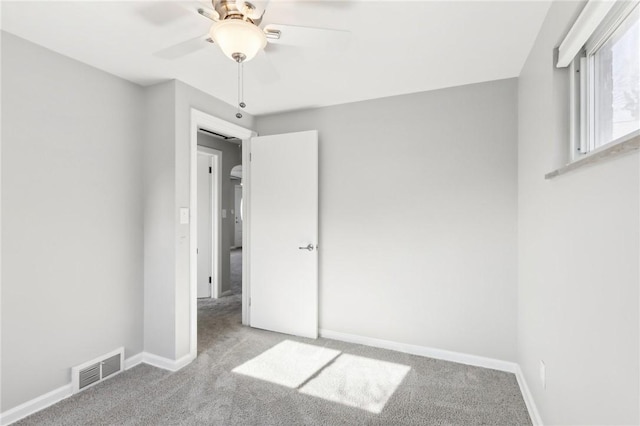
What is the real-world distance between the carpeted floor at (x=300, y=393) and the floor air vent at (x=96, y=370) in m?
0.06

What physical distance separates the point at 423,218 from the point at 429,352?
3.87 ft

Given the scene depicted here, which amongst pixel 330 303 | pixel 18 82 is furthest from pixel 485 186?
pixel 18 82

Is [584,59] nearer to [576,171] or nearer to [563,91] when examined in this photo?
[563,91]

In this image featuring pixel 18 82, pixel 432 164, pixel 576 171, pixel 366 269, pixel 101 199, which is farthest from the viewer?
pixel 366 269

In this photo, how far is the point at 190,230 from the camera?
8.86 ft

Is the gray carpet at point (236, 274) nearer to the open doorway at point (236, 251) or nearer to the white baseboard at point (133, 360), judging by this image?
the open doorway at point (236, 251)

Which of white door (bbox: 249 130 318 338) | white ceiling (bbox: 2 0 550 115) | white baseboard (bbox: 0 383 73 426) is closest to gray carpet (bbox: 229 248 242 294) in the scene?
white door (bbox: 249 130 318 338)

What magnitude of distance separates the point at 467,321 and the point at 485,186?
3.73 ft

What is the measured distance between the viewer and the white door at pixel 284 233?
315 cm

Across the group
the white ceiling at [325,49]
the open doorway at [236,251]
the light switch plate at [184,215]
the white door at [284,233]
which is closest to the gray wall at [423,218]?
the white door at [284,233]

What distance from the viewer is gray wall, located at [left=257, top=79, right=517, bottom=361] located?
8.32 feet

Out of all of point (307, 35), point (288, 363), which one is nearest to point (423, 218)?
point (288, 363)

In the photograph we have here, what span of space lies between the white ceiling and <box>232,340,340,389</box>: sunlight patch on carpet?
215cm

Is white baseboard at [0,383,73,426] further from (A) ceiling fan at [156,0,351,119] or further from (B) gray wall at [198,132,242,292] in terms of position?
(B) gray wall at [198,132,242,292]
